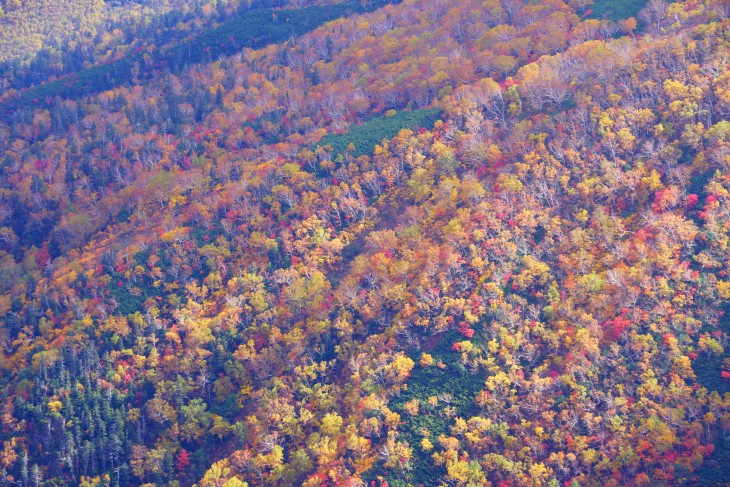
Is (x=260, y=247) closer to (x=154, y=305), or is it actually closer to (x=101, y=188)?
(x=154, y=305)

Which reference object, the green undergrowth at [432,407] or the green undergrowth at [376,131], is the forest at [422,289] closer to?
the green undergrowth at [432,407]

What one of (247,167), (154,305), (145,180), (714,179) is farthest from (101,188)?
(714,179)

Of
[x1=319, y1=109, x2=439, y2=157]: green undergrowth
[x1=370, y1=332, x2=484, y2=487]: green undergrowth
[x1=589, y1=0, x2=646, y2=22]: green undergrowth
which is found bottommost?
[x1=370, y1=332, x2=484, y2=487]: green undergrowth

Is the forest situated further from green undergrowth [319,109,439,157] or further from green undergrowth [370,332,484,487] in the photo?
green undergrowth [319,109,439,157]

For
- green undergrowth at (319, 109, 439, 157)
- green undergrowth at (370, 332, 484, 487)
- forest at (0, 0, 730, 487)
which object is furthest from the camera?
green undergrowth at (319, 109, 439, 157)

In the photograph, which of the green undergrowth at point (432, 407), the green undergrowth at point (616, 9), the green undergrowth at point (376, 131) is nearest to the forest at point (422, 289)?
the green undergrowth at point (432, 407)

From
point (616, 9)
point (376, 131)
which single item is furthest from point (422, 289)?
point (616, 9)

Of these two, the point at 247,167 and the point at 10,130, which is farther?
the point at 10,130

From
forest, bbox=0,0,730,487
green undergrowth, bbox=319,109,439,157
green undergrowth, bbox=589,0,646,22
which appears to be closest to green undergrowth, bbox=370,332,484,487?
forest, bbox=0,0,730,487
